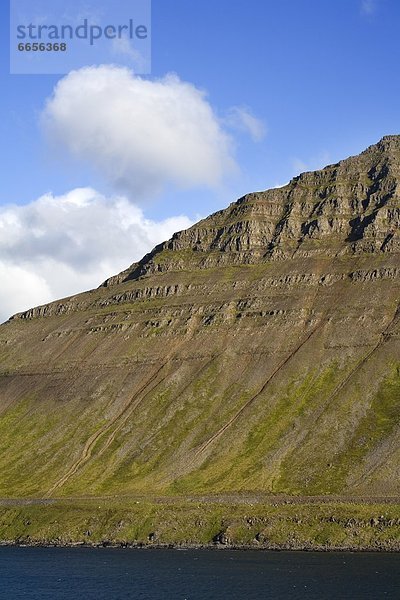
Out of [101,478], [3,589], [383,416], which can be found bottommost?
[3,589]

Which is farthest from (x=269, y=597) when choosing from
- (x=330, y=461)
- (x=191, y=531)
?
(x=330, y=461)

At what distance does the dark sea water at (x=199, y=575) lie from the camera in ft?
361

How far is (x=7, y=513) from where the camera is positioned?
18500 cm

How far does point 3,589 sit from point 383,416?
104895 millimetres

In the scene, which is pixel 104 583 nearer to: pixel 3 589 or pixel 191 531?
pixel 3 589

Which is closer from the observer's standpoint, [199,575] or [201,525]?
[199,575]

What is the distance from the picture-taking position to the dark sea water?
361 feet

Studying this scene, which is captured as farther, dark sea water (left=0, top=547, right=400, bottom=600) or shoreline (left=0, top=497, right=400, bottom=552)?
shoreline (left=0, top=497, right=400, bottom=552)

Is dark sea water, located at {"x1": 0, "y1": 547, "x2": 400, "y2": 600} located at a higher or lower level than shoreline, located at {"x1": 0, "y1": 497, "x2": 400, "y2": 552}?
lower

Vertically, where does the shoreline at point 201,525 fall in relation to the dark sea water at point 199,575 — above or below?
above

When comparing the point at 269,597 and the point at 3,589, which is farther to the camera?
the point at 3,589

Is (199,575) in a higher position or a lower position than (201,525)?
lower

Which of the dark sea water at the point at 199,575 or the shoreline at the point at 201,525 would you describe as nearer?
the dark sea water at the point at 199,575

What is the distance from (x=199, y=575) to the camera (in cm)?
12356
